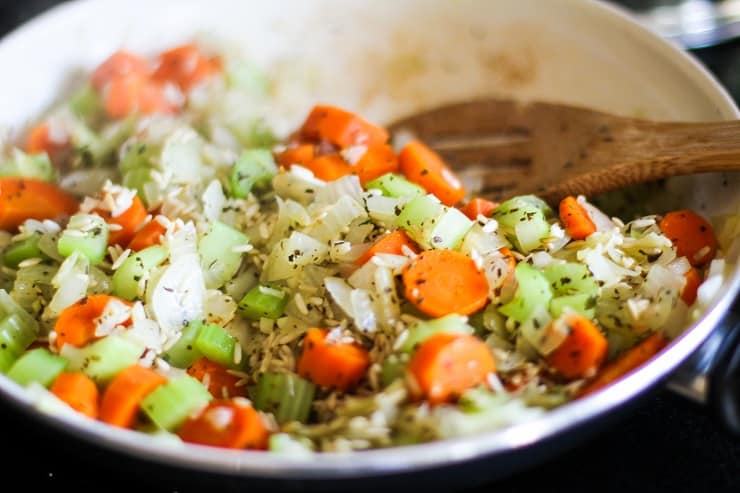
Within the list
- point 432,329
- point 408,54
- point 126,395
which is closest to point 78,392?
point 126,395

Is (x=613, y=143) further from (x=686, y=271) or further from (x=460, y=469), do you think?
(x=460, y=469)

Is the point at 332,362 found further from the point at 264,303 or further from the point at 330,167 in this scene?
the point at 330,167

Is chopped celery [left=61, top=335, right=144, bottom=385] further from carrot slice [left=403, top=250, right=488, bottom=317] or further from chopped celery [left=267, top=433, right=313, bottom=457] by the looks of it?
carrot slice [left=403, top=250, right=488, bottom=317]

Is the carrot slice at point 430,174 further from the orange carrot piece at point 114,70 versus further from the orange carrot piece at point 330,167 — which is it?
the orange carrot piece at point 114,70

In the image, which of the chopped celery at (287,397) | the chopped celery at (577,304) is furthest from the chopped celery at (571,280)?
the chopped celery at (287,397)

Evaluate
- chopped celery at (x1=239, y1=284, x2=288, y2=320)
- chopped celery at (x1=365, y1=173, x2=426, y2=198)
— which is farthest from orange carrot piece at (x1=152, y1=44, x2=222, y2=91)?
chopped celery at (x1=239, y1=284, x2=288, y2=320)

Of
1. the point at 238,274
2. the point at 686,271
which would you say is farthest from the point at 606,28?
the point at 238,274
